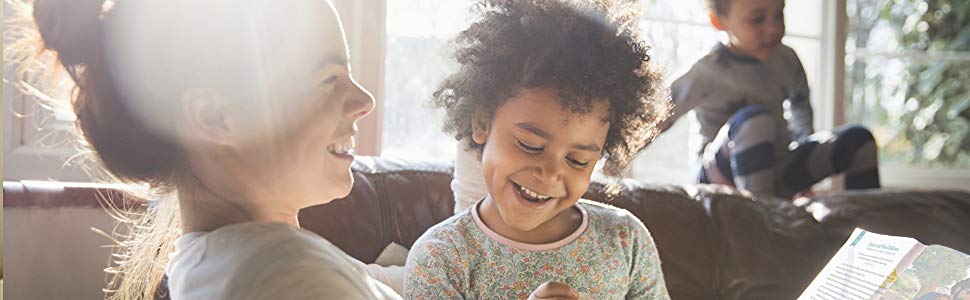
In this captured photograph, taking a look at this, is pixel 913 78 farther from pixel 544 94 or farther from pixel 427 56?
pixel 544 94

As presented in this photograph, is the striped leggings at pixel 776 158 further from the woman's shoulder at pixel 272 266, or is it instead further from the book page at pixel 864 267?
the woman's shoulder at pixel 272 266

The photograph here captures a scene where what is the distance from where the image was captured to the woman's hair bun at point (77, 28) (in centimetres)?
72

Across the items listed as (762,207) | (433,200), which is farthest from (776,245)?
(433,200)

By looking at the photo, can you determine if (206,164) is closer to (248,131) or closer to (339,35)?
(248,131)

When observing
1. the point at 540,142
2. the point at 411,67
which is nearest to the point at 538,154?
the point at 540,142

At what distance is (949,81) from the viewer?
10.2 ft

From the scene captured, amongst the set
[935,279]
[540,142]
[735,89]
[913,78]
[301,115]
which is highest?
[301,115]

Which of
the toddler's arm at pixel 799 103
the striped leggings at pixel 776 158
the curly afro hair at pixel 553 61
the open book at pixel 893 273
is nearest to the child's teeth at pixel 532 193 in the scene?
the curly afro hair at pixel 553 61

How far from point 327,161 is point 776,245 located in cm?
135

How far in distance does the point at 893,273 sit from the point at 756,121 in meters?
1.13

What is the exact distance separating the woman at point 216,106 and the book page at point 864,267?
0.67 m

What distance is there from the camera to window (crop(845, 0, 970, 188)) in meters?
3.07

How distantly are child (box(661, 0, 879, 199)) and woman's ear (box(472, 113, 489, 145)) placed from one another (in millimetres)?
1117

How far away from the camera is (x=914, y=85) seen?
10.3ft
